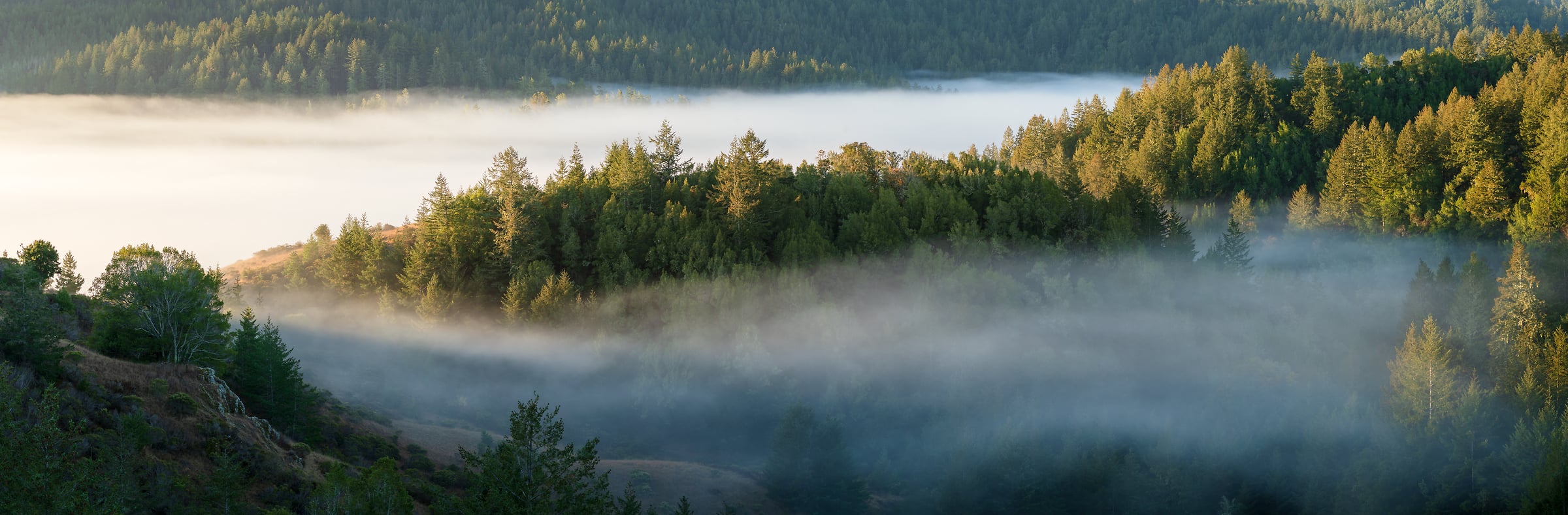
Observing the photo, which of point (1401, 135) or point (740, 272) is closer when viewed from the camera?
point (740, 272)

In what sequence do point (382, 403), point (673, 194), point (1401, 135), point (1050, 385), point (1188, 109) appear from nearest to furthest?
point (382, 403), point (1050, 385), point (673, 194), point (1401, 135), point (1188, 109)

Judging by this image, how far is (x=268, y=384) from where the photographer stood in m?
66.1

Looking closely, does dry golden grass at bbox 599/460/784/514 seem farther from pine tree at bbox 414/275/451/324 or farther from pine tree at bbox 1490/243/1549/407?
pine tree at bbox 1490/243/1549/407

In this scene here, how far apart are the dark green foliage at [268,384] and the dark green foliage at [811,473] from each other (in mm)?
33769

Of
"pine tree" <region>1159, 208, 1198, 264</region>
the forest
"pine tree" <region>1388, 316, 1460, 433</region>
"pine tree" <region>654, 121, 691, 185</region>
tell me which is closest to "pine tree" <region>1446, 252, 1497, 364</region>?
the forest

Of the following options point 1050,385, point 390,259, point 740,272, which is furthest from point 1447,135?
point 390,259

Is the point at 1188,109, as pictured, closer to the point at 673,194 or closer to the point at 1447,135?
the point at 1447,135

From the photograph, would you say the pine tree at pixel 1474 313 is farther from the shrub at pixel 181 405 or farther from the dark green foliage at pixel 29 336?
the dark green foliage at pixel 29 336

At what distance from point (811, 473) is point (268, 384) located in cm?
3876

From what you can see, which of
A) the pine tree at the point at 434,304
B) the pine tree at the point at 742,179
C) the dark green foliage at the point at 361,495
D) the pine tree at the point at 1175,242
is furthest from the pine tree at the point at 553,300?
the pine tree at the point at 1175,242

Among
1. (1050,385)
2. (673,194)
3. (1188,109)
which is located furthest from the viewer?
(1188,109)

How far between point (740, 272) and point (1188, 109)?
99.2 meters

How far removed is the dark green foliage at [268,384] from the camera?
2571 inches

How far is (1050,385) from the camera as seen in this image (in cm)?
10519
